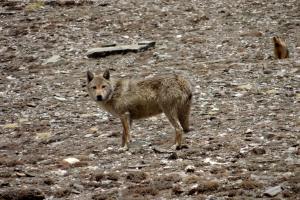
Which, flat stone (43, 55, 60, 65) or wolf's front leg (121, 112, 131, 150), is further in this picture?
flat stone (43, 55, 60, 65)

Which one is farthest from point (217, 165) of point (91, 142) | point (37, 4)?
point (37, 4)

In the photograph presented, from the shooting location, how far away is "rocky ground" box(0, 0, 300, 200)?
1279 centimetres

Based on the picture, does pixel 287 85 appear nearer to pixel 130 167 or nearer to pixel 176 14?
pixel 130 167

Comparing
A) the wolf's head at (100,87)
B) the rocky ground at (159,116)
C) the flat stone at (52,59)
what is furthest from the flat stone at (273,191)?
the flat stone at (52,59)

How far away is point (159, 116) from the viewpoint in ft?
63.3

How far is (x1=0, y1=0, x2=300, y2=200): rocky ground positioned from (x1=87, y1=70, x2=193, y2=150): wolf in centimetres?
68

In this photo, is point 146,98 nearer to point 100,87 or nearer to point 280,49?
point 100,87

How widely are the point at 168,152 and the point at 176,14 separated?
21.0 m

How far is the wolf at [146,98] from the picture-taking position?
49.7 feet

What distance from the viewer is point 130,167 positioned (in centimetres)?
1409

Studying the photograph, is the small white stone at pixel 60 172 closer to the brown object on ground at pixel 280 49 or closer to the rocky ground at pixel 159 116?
the rocky ground at pixel 159 116

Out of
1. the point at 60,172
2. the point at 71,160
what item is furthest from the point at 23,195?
the point at 71,160

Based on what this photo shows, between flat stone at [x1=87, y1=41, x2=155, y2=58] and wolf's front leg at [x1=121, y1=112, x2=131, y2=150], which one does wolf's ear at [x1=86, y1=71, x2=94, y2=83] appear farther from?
flat stone at [x1=87, y1=41, x2=155, y2=58]

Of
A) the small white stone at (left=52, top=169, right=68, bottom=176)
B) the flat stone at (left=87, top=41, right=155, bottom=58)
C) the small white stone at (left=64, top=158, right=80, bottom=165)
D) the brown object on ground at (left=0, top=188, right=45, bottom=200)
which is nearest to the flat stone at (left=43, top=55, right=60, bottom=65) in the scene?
the flat stone at (left=87, top=41, right=155, bottom=58)
